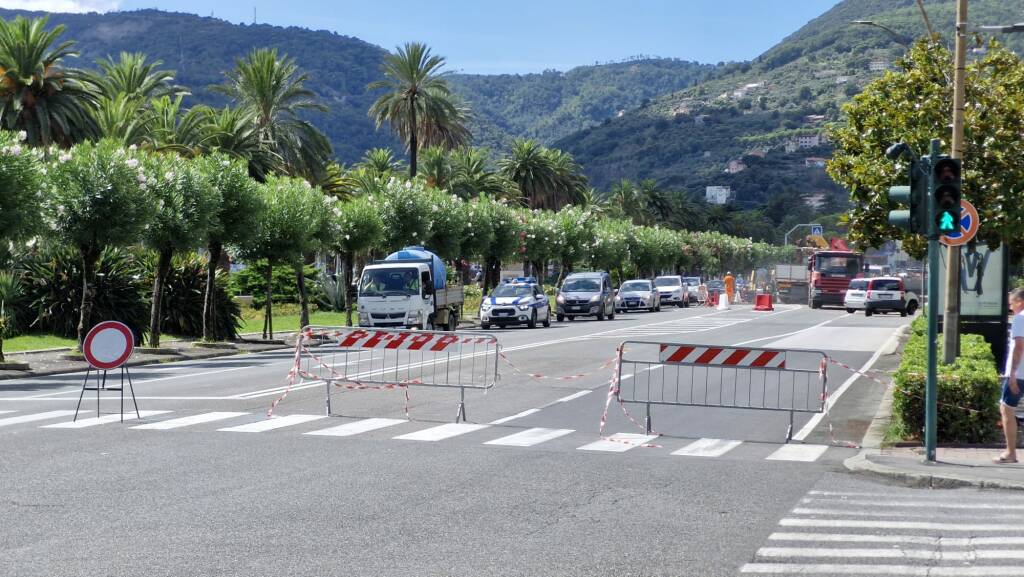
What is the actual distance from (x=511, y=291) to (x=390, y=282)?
334 inches

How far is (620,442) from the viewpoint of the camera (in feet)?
44.7

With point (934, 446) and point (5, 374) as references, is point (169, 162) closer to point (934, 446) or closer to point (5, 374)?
point (5, 374)

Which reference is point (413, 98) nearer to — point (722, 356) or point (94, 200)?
point (94, 200)

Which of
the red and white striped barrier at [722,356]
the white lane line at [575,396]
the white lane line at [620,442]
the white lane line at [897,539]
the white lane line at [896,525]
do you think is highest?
the red and white striped barrier at [722,356]

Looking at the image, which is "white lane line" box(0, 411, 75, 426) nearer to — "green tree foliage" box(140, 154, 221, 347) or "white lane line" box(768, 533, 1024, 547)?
"white lane line" box(768, 533, 1024, 547)

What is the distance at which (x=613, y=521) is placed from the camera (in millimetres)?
8867

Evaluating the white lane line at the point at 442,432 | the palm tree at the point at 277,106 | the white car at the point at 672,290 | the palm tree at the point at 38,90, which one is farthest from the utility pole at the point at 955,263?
the white car at the point at 672,290

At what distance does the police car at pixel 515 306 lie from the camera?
43594 millimetres

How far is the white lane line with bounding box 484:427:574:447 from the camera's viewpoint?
521 inches

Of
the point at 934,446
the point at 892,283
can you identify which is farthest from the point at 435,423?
the point at 892,283

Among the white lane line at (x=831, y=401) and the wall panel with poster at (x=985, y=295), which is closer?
the white lane line at (x=831, y=401)

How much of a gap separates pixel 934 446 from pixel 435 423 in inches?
242

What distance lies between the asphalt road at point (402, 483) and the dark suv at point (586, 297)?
103ft

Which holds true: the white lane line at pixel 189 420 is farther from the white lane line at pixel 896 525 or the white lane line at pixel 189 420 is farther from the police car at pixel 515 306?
the police car at pixel 515 306
